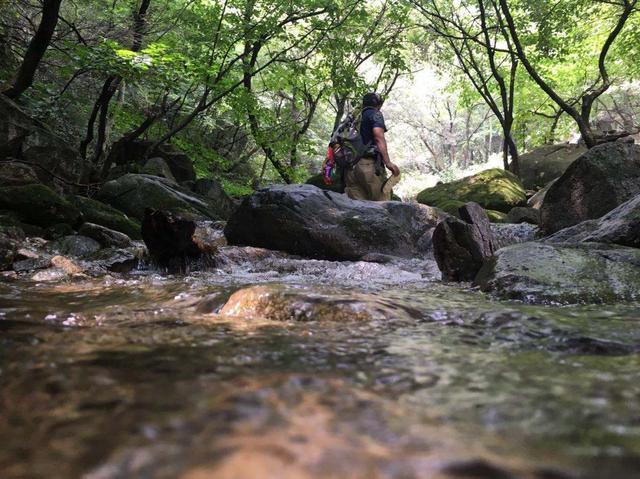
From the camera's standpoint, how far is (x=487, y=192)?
583 inches

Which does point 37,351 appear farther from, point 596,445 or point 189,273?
point 189,273

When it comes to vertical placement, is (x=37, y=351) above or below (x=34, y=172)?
below

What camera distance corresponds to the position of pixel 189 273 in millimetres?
6207

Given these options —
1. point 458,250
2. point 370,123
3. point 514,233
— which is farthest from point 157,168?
point 458,250

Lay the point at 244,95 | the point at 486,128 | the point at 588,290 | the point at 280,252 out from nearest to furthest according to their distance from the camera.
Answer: the point at 588,290 → the point at 280,252 → the point at 244,95 → the point at 486,128

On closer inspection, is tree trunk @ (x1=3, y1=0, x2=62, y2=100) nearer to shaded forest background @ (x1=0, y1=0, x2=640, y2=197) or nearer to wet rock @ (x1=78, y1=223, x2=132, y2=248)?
shaded forest background @ (x1=0, y1=0, x2=640, y2=197)

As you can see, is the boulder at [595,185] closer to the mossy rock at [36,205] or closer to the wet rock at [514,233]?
the wet rock at [514,233]

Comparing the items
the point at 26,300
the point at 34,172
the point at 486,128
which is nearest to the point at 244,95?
the point at 34,172

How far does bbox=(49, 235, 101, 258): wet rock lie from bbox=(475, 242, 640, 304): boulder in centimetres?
619

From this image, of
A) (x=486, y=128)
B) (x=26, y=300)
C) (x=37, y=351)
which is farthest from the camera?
A: (x=486, y=128)

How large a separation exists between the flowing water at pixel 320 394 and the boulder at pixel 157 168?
12.6 m

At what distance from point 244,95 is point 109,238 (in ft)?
20.8

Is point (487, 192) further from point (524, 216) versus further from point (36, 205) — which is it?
point (36, 205)

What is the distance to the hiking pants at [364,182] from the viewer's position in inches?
406
